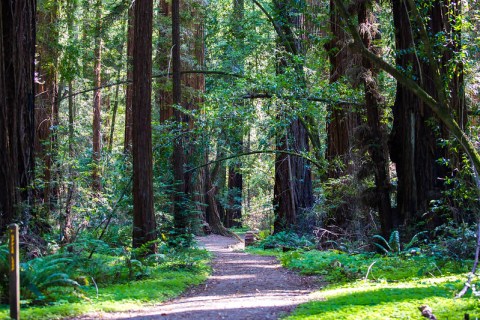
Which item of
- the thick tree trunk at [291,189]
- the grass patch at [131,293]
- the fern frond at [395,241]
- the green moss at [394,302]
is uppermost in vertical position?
the thick tree trunk at [291,189]

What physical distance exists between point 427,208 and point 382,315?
23.4ft

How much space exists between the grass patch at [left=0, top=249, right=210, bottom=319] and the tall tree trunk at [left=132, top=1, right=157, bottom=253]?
1.13 meters

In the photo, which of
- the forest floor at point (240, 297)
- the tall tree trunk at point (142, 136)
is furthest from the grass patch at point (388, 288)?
the tall tree trunk at point (142, 136)

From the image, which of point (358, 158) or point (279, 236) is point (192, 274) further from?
point (279, 236)

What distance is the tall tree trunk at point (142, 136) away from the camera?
13.2 metres

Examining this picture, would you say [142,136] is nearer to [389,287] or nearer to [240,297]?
[240,297]

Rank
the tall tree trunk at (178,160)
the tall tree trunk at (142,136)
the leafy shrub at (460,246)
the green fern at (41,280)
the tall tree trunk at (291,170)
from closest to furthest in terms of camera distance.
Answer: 1. the green fern at (41,280)
2. the leafy shrub at (460,246)
3. the tall tree trunk at (142,136)
4. the tall tree trunk at (178,160)
5. the tall tree trunk at (291,170)

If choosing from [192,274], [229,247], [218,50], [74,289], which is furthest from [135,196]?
[218,50]

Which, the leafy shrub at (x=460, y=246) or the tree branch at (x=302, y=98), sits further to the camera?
the tree branch at (x=302, y=98)

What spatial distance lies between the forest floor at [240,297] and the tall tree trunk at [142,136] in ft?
6.95

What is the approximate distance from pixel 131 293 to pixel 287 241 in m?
11.9

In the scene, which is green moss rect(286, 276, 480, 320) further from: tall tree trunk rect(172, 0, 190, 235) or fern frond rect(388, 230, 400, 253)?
tall tree trunk rect(172, 0, 190, 235)

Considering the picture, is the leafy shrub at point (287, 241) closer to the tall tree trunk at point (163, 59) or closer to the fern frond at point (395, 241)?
the fern frond at point (395, 241)

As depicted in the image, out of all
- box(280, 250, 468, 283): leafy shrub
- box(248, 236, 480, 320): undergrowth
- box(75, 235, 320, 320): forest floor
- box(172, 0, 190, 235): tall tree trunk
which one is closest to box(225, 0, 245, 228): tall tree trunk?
box(172, 0, 190, 235): tall tree trunk
